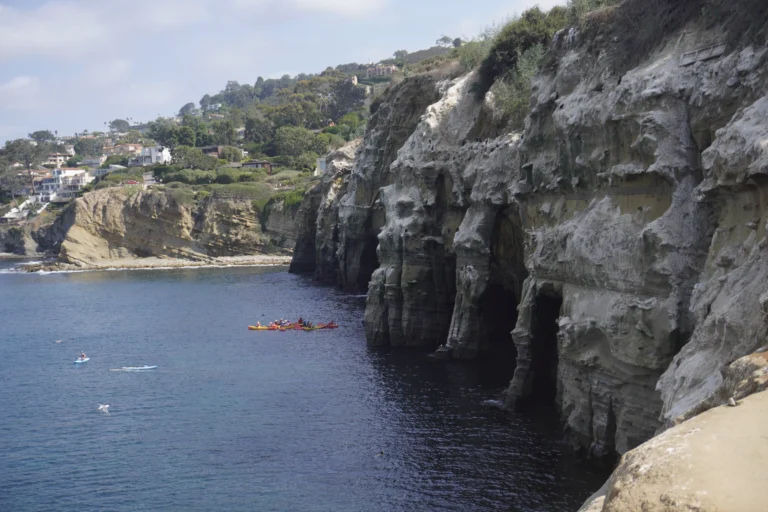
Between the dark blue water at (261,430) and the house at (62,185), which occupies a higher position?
the house at (62,185)

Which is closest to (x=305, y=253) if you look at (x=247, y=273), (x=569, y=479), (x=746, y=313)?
(x=247, y=273)

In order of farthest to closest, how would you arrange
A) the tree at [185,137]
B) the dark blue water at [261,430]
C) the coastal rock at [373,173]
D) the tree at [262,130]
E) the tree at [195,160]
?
the tree at [262,130] < the tree at [185,137] < the tree at [195,160] < the coastal rock at [373,173] < the dark blue water at [261,430]

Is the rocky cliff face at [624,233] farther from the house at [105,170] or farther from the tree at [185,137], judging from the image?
the house at [105,170]

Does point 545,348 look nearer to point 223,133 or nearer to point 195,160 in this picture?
point 195,160

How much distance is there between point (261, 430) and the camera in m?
39.7

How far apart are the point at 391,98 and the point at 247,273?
44.0m

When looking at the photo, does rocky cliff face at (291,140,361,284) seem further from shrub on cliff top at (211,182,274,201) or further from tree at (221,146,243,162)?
tree at (221,146,243,162)

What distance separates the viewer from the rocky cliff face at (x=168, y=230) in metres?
132

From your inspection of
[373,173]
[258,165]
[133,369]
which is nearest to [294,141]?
[258,165]

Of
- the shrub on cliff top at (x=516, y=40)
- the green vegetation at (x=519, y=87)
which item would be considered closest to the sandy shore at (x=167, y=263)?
the shrub on cliff top at (x=516, y=40)

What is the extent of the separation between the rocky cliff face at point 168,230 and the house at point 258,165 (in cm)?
2640

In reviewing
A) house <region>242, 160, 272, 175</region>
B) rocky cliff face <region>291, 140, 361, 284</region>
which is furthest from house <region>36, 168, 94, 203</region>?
rocky cliff face <region>291, 140, 361, 284</region>

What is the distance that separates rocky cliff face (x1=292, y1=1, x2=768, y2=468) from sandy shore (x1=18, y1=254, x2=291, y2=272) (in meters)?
78.0

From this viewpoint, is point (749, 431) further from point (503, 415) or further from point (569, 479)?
point (503, 415)
